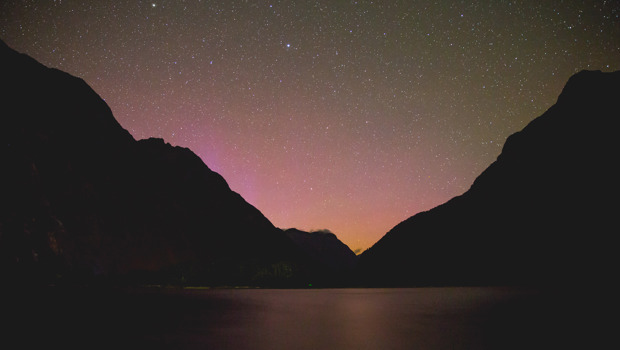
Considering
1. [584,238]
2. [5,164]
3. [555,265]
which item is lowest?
[555,265]

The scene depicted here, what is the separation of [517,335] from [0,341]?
995 inches

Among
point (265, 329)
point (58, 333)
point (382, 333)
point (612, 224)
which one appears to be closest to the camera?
point (58, 333)

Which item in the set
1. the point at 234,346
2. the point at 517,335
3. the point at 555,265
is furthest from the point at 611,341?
the point at 555,265

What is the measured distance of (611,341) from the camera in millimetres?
17969

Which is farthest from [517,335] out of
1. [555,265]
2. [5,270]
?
[555,265]

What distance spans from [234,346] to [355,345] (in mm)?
5583

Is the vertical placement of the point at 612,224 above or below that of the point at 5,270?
above

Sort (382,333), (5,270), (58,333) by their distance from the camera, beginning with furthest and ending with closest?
(5,270) → (382,333) → (58,333)

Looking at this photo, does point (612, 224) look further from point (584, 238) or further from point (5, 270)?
point (5, 270)

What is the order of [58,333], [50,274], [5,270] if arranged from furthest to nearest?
[50,274] < [5,270] < [58,333]

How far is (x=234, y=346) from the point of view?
59.5 feet

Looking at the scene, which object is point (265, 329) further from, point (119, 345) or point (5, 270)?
point (5, 270)

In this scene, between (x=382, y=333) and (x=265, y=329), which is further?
(x=265, y=329)

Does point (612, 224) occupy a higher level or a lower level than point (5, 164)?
lower
